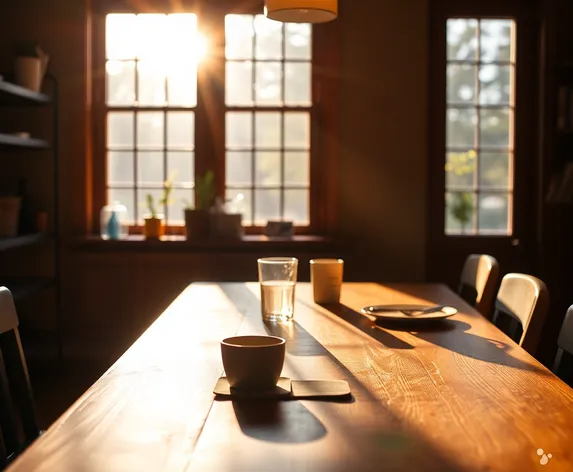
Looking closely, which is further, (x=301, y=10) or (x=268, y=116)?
(x=268, y=116)

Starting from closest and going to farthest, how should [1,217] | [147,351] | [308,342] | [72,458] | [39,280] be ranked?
1. [72,458]
2. [147,351]
3. [308,342]
4. [1,217]
5. [39,280]

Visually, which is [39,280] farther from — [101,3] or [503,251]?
[503,251]

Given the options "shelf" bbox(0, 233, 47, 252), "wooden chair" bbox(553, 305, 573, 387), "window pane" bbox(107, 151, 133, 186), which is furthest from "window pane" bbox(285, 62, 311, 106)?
"wooden chair" bbox(553, 305, 573, 387)

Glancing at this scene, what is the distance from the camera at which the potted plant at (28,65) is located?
15.0ft

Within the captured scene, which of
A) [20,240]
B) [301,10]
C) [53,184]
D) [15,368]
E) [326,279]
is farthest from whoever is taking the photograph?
[53,184]

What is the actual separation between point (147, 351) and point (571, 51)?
3867 millimetres

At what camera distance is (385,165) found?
501 centimetres

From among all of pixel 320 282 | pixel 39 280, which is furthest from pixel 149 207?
pixel 320 282

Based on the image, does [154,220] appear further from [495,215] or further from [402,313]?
[402,313]

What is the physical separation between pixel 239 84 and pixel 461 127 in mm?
1419

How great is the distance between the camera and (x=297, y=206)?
17.0 ft

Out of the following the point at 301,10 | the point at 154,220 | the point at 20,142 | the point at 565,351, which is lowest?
the point at 565,351

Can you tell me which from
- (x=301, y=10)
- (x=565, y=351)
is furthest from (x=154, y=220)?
(x=565, y=351)

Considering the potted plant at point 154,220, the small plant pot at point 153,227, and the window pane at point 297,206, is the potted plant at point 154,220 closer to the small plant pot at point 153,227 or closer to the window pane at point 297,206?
the small plant pot at point 153,227
